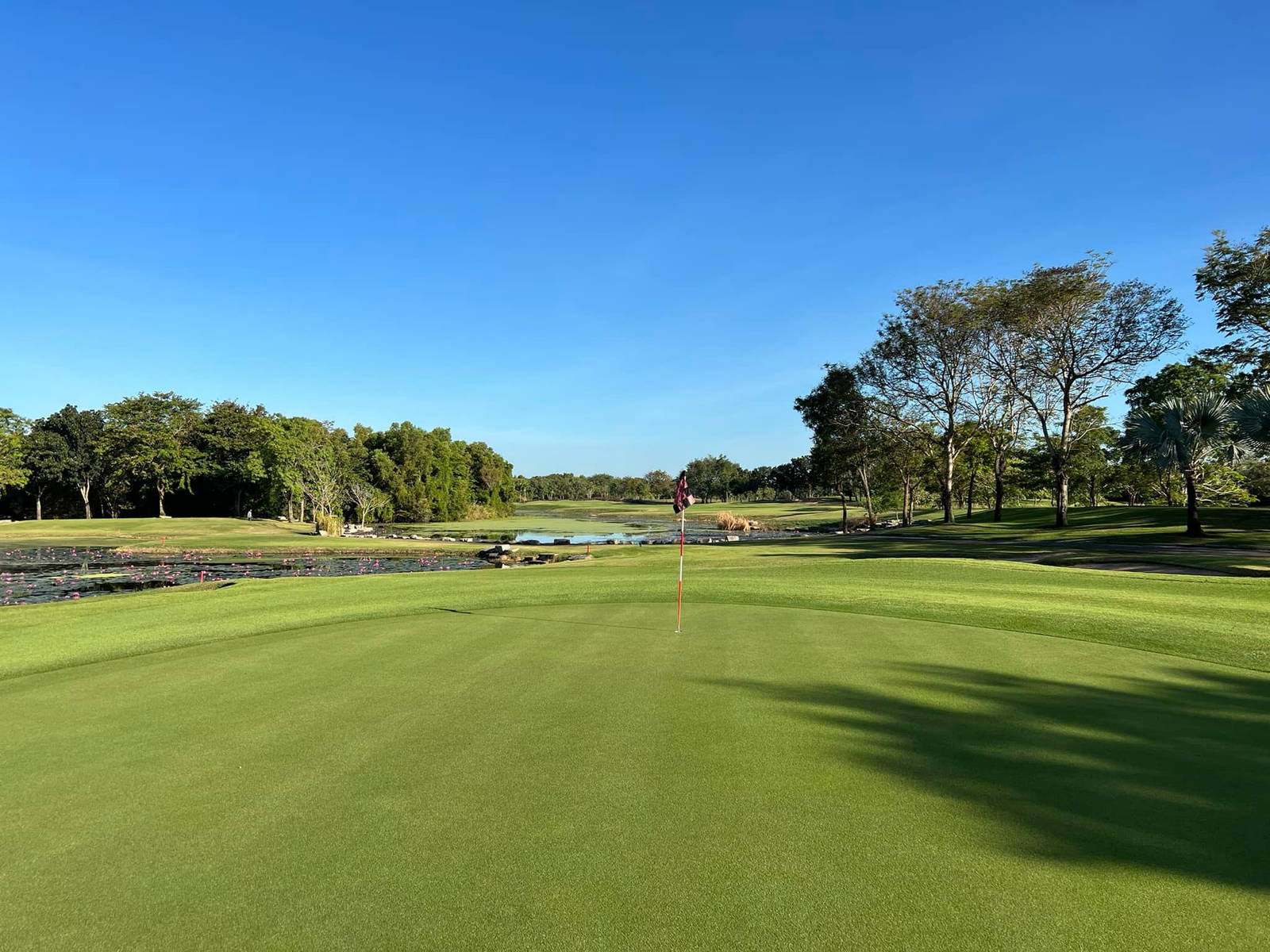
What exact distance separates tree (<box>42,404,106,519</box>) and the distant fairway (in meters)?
64.0

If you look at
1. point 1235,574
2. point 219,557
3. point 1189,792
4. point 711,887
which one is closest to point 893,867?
point 711,887

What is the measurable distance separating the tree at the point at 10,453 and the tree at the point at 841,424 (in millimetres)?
64248

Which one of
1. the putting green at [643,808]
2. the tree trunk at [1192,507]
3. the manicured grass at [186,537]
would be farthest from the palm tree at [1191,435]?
the manicured grass at [186,537]

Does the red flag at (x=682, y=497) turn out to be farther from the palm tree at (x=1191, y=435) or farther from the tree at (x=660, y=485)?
the tree at (x=660, y=485)

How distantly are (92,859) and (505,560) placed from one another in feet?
76.7

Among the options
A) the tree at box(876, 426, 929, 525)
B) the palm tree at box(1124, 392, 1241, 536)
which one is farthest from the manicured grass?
the palm tree at box(1124, 392, 1241, 536)

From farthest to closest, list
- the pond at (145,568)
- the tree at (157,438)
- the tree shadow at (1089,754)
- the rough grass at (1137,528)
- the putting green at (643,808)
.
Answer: the tree at (157,438), the rough grass at (1137,528), the pond at (145,568), the tree shadow at (1089,754), the putting green at (643,808)

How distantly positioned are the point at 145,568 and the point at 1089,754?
3123 centimetres

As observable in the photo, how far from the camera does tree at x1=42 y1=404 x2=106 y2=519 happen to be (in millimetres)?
56000

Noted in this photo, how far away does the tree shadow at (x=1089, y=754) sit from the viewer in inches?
124

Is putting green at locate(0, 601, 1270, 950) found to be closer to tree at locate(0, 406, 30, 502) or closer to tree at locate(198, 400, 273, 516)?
tree at locate(198, 400, 273, 516)

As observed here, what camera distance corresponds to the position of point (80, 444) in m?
56.9

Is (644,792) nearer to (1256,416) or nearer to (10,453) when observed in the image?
(1256,416)

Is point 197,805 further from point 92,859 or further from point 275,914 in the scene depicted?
point 275,914
